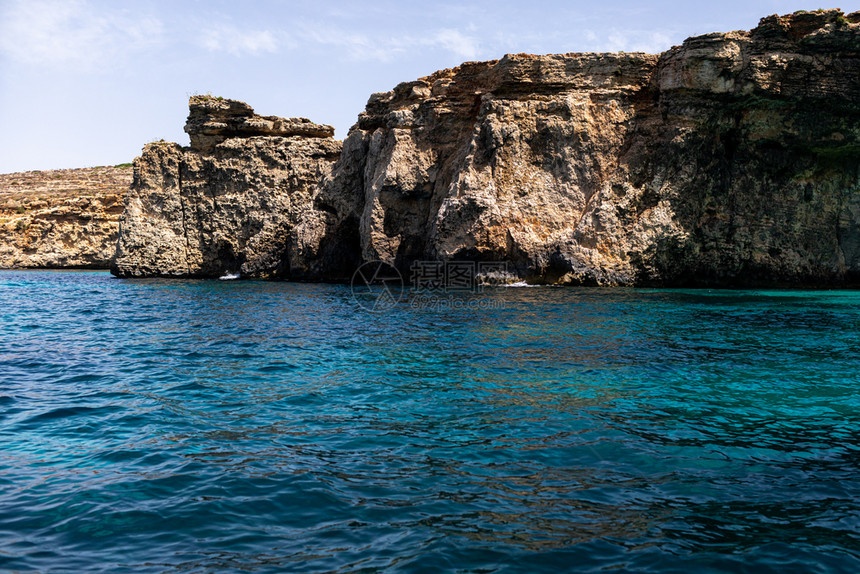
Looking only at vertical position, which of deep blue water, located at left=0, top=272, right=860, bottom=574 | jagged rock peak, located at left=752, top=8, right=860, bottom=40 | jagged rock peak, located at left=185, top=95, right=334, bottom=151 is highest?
jagged rock peak, located at left=752, top=8, right=860, bottom=40

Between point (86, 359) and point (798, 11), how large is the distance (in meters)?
32.7

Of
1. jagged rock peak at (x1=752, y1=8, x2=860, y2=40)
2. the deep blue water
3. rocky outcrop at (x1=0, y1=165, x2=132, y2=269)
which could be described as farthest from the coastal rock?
rocky outcrop at (x1=0, y1=165, x2=132, y2=269)

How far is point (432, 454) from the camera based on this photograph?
666 cm

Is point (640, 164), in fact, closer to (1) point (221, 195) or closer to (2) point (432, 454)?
(2) point (432, 454)

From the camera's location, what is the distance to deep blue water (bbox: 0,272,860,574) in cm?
464

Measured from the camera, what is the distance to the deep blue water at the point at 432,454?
A: 4645mm

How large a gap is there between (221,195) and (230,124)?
5.21 m

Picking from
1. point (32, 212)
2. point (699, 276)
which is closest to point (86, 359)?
point (699, 276)

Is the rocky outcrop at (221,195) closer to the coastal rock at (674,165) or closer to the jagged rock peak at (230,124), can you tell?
the jagged rock peak at (230,124)

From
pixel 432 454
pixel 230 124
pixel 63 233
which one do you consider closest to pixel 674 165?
pixel 432 454

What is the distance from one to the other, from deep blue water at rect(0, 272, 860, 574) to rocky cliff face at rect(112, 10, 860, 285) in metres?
17.1

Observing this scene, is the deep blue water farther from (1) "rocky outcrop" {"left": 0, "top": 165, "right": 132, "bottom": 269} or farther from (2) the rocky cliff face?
(1) "rocky outcrop" {"left": 0, "top": 165, "right": 132, "bottom": 269}

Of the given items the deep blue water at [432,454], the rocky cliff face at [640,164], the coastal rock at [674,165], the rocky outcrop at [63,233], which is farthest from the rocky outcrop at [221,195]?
the deep blue water at [432,454]

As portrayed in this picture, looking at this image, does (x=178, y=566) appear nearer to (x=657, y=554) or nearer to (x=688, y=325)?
(x=657, y=554)
